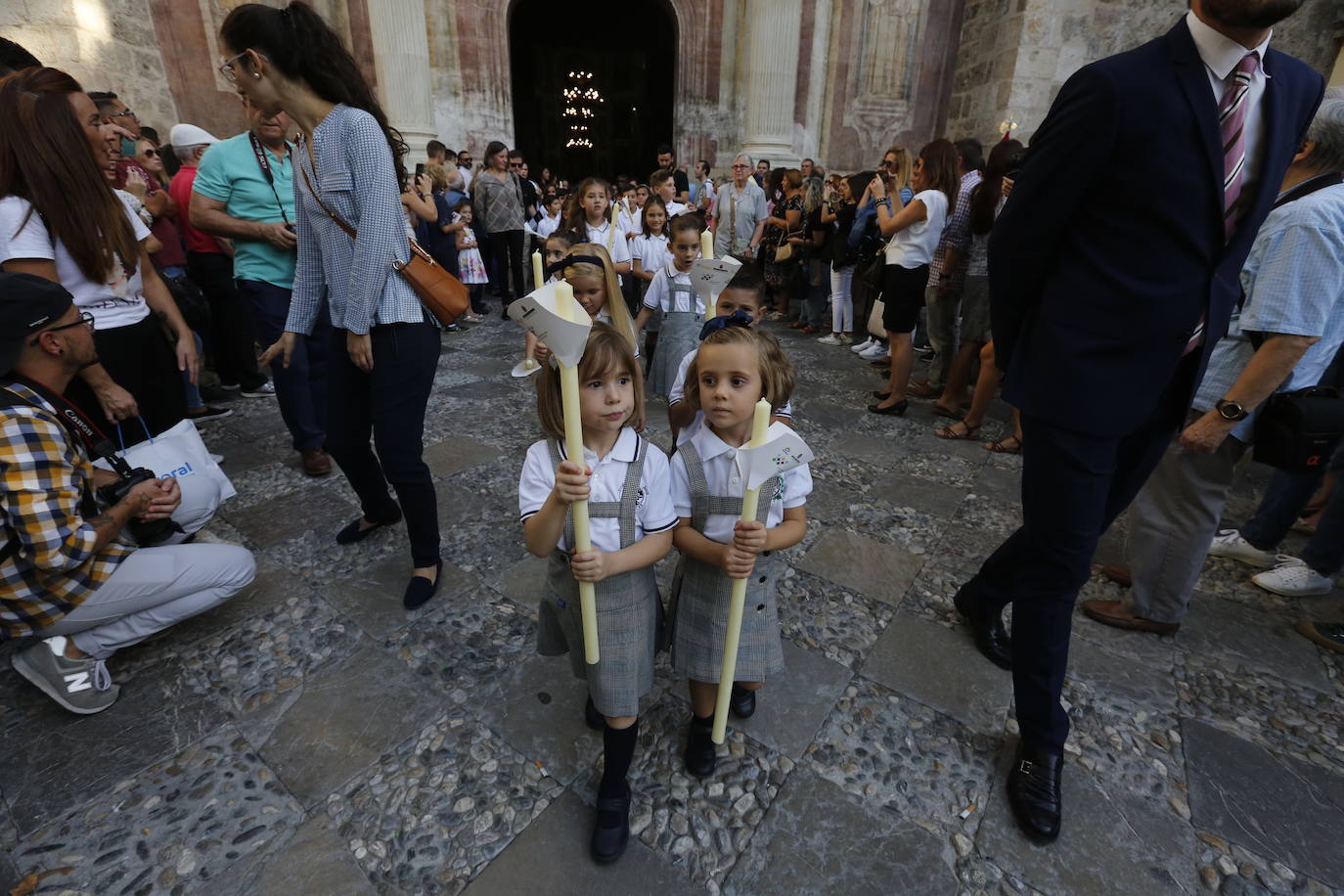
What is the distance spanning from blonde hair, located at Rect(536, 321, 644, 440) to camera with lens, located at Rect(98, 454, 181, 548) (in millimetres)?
1490

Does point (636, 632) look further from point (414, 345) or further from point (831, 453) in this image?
point (831, 453)

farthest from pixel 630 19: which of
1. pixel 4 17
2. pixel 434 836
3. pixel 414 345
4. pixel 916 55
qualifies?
pixel 434 836

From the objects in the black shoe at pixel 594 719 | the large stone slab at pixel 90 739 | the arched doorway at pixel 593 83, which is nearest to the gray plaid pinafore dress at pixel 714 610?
the black shoe at pixel 594 719

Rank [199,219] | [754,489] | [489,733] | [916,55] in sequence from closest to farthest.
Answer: [754,489] → [489,733] → [199,219] → [916,55]

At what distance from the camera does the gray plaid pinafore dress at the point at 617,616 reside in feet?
4.88

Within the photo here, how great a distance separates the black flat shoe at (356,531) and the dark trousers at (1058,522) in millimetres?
2555

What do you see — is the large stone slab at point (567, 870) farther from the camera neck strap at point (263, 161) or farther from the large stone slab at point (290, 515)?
the camera neck strap at point (263, 161)

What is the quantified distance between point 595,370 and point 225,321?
184 inches

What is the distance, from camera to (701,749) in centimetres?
173

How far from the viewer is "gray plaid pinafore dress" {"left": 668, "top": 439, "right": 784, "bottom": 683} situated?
1604mm

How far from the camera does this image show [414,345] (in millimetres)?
2227

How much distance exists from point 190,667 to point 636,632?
1.61 meters

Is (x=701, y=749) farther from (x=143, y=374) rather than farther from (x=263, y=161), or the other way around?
(x=263, y=161)

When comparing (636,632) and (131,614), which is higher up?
(636,632)
